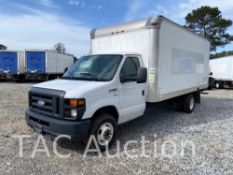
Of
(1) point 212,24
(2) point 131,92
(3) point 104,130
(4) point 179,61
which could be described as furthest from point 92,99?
(1) point 212,24

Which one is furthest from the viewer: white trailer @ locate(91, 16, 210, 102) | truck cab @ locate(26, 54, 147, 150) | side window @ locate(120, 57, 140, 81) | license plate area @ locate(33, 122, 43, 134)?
white trailer @ locate(91, 16, 210, 102)

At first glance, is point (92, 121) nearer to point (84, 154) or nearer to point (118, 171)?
point (84, 154)

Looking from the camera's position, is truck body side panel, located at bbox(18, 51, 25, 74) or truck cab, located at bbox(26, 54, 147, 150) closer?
truck cab, located at bbox(26, 54, 147, 150)

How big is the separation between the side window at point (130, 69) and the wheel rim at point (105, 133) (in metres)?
1.17

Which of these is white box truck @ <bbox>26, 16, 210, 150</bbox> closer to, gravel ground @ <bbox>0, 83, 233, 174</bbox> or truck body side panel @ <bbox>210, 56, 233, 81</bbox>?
gravel ground @ <bbox>0, 83, 233, 174</bbox>

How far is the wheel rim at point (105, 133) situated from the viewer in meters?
4.42

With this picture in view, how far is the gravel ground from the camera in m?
3.80

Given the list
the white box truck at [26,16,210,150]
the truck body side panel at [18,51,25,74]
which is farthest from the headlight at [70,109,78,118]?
the truck body side panel at [18,51,25,74]

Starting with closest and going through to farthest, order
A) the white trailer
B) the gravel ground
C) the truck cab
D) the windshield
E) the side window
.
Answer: the gravel ground < the truck cab < the windshield < the side window < the white trailer

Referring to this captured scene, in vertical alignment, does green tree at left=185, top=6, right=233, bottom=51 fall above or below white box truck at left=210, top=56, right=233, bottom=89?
above

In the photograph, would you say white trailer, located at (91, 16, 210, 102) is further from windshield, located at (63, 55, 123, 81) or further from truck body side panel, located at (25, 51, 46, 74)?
truck body side panel, located at (25, 51, 46, 74)

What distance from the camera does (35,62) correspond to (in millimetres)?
21109

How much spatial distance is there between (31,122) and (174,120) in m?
4.67

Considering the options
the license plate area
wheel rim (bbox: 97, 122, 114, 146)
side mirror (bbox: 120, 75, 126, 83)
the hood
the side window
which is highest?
the side window
